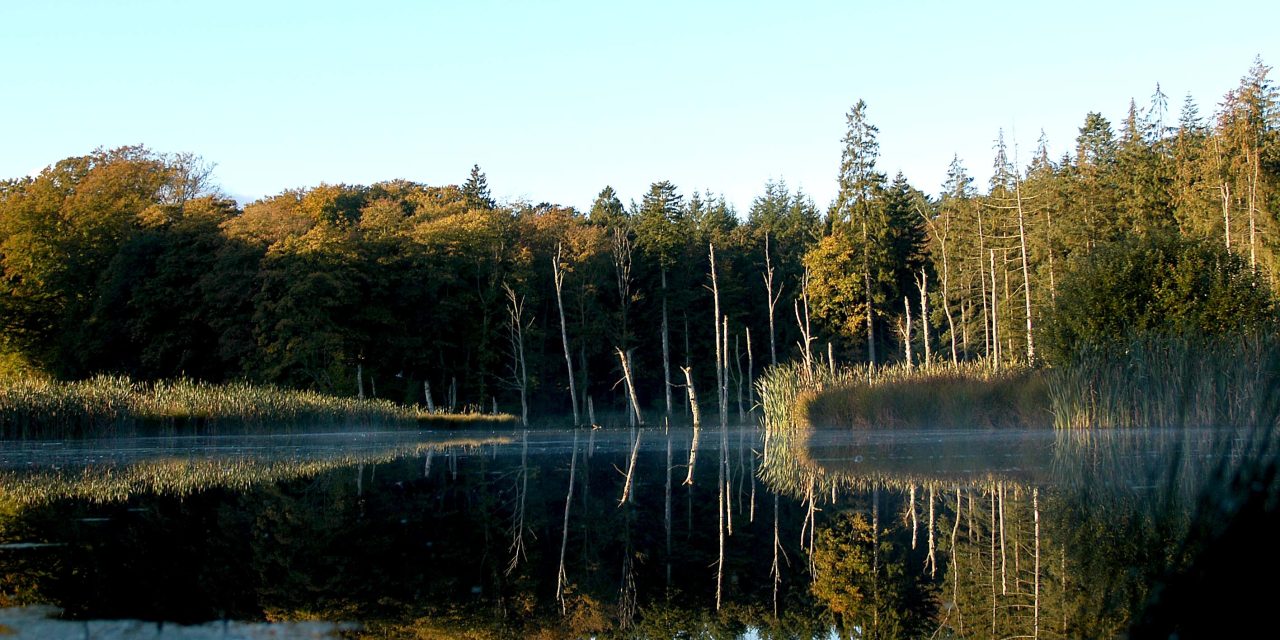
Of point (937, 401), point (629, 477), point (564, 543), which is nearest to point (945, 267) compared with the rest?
point (937, 401)

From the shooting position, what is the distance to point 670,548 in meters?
7.08

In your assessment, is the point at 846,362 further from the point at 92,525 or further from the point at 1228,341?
the point at 92,525

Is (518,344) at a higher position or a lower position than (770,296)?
lower

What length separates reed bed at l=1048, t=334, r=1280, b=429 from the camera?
54.6 feet

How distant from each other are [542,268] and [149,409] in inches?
1031

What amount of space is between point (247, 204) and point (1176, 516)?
4164 cm

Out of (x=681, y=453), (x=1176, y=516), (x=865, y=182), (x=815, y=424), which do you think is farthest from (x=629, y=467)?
(x=865, y=182)

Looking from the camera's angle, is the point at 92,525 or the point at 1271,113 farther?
the point at 1271,113

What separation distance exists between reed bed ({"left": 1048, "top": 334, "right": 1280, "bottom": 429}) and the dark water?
→ 4357mm

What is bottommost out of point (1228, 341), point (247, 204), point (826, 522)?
point (826, 522)

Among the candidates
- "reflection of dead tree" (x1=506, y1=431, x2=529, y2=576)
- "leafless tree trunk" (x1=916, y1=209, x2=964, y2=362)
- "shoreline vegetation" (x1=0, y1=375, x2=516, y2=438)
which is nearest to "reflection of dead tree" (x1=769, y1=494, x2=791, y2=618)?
"reflection of dead tree" (x1=506, y1=431, x2=529, y2=576)

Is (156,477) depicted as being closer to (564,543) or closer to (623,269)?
(564,543)

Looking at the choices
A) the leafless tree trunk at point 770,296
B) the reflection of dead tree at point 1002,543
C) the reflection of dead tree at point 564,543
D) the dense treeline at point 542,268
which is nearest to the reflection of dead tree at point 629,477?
→ the reflection of dead tree at point 564,543

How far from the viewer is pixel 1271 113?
125ft
